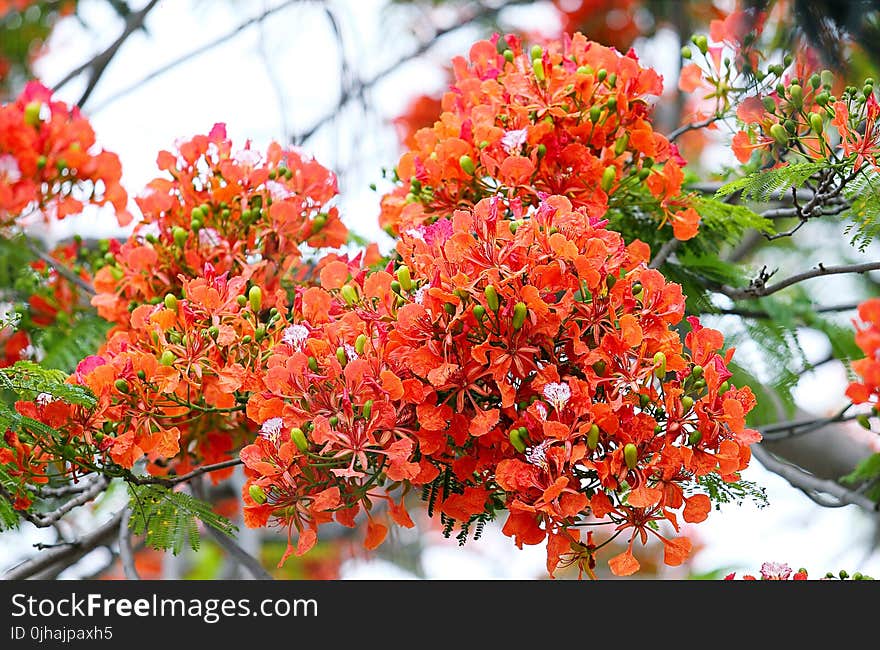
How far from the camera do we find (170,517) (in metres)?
1.79

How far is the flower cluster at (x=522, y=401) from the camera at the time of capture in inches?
58.5

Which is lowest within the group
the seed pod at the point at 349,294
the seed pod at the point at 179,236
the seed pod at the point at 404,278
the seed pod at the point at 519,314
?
the seed pod at the point at 519,314

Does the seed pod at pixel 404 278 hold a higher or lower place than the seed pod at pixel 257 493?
higher

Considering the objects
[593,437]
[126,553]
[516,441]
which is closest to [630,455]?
[593,437]

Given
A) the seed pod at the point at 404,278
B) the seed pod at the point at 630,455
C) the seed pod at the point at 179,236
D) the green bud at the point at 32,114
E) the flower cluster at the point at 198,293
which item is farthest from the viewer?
the green bud at the point at 32,114

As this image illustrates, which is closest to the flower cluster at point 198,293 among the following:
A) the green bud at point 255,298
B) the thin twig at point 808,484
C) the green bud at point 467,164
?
the green bud at point 255,298

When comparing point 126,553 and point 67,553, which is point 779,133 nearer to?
point 126,553

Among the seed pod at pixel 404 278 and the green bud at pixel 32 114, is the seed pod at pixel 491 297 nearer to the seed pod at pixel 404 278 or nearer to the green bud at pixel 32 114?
the seed pod at pixel 404 278

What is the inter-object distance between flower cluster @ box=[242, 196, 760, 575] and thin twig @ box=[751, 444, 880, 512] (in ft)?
2.95

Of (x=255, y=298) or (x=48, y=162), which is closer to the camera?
(x=255, y=298)

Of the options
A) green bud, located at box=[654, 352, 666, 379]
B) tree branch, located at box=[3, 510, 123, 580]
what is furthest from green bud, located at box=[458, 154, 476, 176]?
tree branch, located at box=[3, 510, 123, 580]

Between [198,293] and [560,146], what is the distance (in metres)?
0.73

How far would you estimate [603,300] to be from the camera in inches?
61.1

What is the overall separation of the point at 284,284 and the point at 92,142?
0.76m
